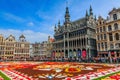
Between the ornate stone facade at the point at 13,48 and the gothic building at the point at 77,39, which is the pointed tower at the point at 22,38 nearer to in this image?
the ornate stone facade at the point at 13,48

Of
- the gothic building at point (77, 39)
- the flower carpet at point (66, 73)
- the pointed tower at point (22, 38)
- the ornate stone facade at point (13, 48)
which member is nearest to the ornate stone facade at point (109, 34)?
the gothic building at point (77, 39)

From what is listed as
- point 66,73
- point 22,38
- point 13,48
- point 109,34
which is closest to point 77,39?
point 109,34

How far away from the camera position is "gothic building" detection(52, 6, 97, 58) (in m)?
59.5

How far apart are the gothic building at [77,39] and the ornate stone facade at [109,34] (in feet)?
27.4

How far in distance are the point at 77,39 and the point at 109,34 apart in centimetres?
1879

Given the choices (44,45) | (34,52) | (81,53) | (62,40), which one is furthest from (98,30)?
(34,52)

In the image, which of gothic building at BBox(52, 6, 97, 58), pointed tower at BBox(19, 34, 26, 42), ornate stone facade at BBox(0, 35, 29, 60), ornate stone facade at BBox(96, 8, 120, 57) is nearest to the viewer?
ornate stone facade at BBox(96, 8, 120, 57)

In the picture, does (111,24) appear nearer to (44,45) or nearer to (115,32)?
(115,32)

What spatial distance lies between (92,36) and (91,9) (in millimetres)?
15299

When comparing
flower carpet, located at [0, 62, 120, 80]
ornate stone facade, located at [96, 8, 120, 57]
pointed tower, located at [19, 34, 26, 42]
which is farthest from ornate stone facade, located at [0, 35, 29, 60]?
flower carpet, located at [0, 62, 120, 80]

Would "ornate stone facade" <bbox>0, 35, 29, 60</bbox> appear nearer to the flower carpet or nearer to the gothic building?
the gothic building

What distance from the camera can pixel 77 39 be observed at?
64.2m

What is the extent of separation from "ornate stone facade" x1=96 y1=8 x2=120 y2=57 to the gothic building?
27.4ft

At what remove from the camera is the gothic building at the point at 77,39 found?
59.5 m
